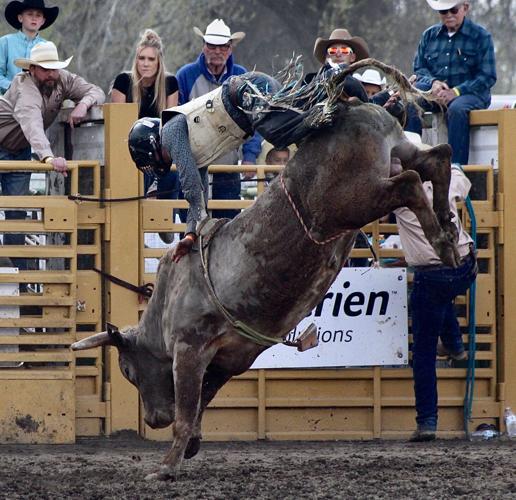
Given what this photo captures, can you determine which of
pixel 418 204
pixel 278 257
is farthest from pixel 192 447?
pixel 418 204

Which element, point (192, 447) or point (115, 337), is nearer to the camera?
point (192, 447)

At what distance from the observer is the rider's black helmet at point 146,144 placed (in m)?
7.85

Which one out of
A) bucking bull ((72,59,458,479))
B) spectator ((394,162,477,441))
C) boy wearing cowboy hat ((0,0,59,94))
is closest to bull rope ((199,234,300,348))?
bucking bull ((72,59,458,479))

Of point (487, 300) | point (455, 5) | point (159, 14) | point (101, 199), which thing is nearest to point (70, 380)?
point (101, 199)

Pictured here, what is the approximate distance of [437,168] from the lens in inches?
287

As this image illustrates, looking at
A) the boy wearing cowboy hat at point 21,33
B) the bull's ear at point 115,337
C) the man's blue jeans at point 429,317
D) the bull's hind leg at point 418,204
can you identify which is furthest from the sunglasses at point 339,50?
→ the bull's hind leg at point 418,204

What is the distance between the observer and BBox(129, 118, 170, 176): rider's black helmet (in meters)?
7.85

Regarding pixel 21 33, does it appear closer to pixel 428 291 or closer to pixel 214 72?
pixel 214 72

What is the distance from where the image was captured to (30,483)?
7.48 meters

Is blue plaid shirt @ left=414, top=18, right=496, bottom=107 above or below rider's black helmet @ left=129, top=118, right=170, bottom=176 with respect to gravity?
above

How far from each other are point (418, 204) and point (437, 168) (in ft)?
1.10

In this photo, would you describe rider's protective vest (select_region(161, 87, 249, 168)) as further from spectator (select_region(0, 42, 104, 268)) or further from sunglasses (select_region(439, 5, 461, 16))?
sunglasses (select_region(439, 5, 461, 16))

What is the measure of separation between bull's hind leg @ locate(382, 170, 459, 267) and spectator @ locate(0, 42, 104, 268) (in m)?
2.94

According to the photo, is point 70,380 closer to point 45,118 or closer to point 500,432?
point 45,118
